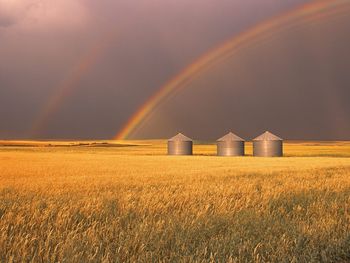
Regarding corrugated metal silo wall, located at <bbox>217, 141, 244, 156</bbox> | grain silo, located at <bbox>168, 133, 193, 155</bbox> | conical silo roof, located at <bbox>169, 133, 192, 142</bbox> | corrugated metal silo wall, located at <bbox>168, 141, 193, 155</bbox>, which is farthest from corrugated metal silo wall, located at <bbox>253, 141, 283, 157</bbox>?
conical silo roof, located at <bbox>169, 133, 192, 142</bbox>

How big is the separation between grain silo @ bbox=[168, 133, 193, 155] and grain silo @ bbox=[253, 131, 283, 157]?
14.4 m

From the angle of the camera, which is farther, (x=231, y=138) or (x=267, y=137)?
(x=231, y=138)

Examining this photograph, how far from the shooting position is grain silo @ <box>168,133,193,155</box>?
8269 centimetres

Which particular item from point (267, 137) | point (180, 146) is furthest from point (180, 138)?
point (267, 137)

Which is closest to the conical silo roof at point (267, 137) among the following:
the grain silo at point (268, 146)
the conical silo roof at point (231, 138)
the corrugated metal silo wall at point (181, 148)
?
the grain silo at point (268, 146)

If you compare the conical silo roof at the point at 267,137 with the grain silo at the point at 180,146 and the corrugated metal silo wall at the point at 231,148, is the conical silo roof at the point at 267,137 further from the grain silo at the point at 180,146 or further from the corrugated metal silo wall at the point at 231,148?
the grain silo at the point at 180,146

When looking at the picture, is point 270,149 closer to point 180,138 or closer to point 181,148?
point 181,148

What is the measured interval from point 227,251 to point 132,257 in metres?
1.34

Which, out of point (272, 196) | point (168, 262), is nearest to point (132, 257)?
point (168, 262)

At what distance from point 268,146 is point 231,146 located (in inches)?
291

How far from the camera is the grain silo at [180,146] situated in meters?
82.7

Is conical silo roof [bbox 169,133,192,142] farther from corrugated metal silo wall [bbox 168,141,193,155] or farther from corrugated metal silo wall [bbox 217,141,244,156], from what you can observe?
corrugated metal silo wall [bbox 217,141,244,156]

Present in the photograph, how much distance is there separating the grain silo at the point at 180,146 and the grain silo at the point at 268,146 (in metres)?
14.4

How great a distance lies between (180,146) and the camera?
272 ft
